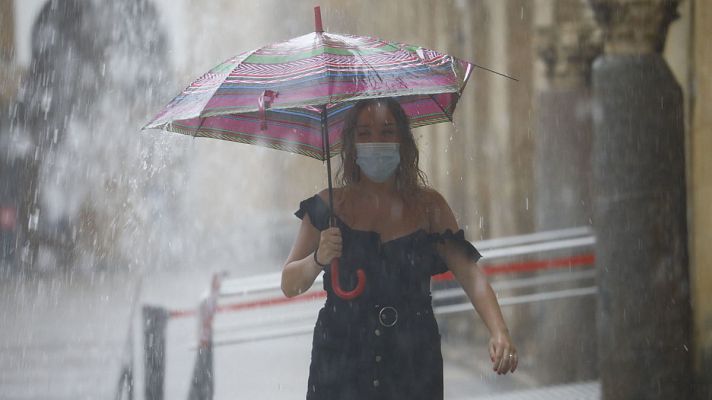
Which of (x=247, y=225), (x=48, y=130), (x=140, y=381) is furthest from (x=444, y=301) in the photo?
(x=247, y=225)

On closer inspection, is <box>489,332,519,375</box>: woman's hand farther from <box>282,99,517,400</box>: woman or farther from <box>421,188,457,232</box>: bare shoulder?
<box>421,188,457,232</box>: bare shoulder

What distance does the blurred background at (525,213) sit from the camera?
5.86m

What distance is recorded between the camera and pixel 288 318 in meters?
6.41

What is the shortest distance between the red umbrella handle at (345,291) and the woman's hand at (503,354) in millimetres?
444

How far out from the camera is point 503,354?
3.06 m

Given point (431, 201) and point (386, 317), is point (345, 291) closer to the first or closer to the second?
point (386, 317)

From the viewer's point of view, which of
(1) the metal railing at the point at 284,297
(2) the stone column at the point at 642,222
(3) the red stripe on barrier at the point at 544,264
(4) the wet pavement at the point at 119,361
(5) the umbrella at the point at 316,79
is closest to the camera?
(5) the umbrella at the point at 316,79

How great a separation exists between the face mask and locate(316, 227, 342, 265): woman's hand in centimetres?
25

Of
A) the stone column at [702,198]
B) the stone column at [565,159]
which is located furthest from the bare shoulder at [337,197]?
the stone column at [565,159]

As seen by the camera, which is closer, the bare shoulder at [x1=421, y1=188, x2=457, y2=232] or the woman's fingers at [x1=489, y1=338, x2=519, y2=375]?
the woman's fingers at [x1=489, y1=338, x2=519, y2=375]

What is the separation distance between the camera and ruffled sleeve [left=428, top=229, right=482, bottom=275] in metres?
3.21

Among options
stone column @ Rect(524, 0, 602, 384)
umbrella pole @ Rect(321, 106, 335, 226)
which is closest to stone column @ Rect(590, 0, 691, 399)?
stone column @ Rect(524, 0, 602, 384)

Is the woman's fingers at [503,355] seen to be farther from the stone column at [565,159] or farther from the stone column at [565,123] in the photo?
the stone column at [565,123]

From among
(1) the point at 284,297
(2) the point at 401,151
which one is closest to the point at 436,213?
(2) the point at 401,151
